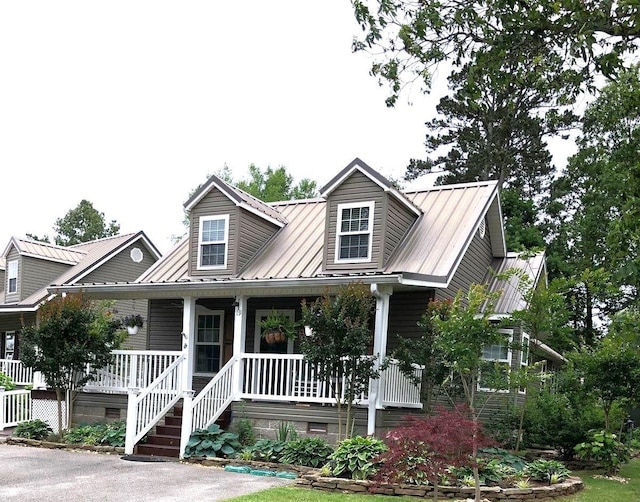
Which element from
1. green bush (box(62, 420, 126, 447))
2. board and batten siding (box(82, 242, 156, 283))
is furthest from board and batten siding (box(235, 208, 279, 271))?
board and batten siding (box(82, 242, 156, 283))

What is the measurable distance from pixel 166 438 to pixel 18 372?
10.7m

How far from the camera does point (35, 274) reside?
A: 2542cm

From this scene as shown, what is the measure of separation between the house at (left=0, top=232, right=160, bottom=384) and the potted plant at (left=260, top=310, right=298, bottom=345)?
37.0 ft

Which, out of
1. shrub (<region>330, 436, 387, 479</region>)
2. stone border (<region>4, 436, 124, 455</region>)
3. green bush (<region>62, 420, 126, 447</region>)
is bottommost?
stone border (<region>4, 436, 124, 455</region>)

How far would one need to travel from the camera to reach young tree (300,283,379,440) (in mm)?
12086

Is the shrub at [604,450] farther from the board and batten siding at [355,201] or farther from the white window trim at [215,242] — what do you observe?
the white window trim at [215,242]

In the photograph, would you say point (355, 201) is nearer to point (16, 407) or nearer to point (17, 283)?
point (16, 407)

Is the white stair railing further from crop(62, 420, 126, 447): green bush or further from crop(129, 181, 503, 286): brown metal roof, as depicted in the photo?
crop(129, 181, 503, 286): brown metal roof

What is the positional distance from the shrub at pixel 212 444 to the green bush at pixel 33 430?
3876 mm

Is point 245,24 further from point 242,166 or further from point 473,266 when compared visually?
point 242,166

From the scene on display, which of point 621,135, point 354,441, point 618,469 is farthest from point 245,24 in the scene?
point 621,135

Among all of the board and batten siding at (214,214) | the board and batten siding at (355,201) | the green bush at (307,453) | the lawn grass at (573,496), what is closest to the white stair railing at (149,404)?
the board and batten siding at (214,214)

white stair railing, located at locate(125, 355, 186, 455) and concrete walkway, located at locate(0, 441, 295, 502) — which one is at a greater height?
white stair railing, located at locate(125, 355, 186, 455)

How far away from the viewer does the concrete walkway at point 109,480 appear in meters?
9.29
